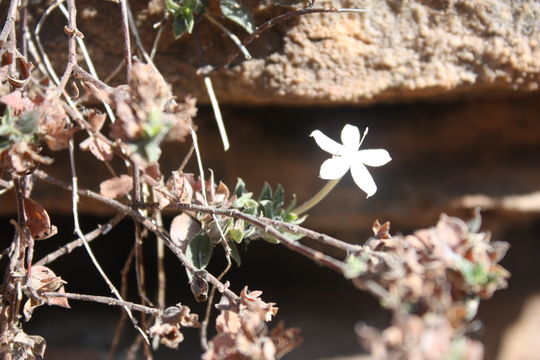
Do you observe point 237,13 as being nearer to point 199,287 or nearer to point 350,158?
point 350,158

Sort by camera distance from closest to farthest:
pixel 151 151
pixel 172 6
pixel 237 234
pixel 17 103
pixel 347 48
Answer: pixel 151 151
pixel 17 103
pixel 237 234
pixel 172 6
pixel 347 48

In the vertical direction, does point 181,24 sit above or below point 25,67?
above

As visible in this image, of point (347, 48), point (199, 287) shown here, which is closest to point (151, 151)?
point (199, 287)

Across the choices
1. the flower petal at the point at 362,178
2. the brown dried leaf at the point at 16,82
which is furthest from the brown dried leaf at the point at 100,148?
the flower petal at the point at 362,178

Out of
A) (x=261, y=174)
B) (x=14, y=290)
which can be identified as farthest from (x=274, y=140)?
(x=14, y=290)

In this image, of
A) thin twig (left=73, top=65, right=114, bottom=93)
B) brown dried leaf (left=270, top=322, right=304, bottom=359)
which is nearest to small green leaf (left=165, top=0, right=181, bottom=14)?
thin twig (left=73, top=65, right=114, bottom=93)
